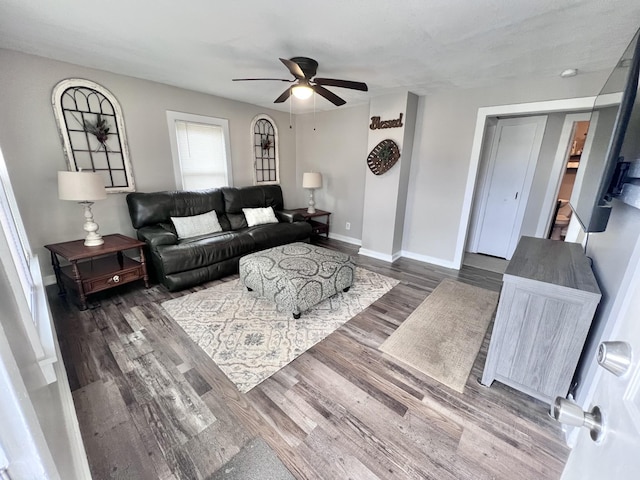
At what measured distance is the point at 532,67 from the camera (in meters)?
2.48

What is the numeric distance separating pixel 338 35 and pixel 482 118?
2.19m

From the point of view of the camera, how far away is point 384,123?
365 cm

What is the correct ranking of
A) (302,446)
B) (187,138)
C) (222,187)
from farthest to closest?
(222,187), (187,138), (302,446)

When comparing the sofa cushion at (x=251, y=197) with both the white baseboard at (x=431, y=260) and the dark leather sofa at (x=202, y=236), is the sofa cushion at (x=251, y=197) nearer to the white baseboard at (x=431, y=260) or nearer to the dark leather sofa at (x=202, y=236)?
the dark leather sofa at (x=202, y=236)

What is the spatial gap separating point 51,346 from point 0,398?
3.88ft

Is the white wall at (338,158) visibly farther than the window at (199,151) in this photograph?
Yes

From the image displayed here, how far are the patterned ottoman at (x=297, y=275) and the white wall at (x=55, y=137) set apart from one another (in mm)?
1955

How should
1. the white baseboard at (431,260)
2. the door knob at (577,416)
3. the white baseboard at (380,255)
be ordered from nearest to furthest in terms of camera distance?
the door knob at (577,416)
the white baseboard at (431,260)
the white baseboard at (380,255)

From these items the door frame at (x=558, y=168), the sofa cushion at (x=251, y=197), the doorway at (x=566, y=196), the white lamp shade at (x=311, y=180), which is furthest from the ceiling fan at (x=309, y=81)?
the doorway at (x=566, y=196)

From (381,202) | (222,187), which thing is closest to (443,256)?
(381,202)

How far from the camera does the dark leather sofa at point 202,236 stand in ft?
9.39

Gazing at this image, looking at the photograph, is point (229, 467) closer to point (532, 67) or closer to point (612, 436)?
point (612, 436)

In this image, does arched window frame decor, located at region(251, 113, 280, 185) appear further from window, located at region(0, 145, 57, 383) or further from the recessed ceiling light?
the recessed ceiling light

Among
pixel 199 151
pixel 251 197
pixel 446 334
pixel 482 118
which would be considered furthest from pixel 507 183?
pixel 199 151
